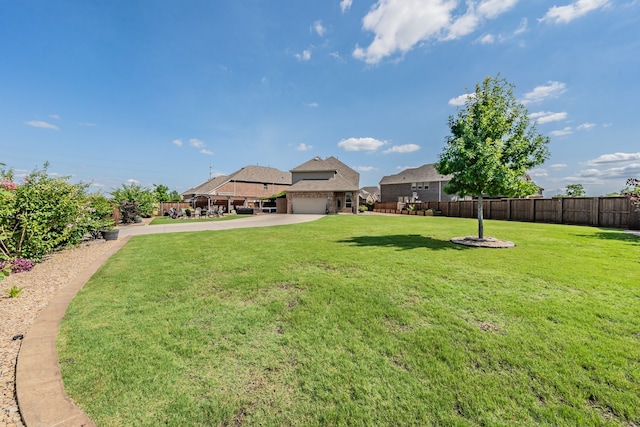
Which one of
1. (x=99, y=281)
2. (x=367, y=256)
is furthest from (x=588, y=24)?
(x=99, y=281)

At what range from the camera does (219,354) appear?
111 inches

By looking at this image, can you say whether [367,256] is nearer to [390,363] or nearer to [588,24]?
[390,363]

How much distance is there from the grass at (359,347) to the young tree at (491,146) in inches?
147

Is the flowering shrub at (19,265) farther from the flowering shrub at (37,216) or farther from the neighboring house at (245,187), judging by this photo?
the neighboring house at (245,187)

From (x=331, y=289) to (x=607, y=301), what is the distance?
417 centimetres

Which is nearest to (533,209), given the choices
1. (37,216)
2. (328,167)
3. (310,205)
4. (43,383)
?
(310,205)

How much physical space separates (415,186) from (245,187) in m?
27.3

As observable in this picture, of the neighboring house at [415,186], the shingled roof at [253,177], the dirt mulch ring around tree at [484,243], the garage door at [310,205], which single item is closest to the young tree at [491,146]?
the dirt mulch ring around tree at [484,243]

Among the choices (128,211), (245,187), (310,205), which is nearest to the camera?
(128,211)

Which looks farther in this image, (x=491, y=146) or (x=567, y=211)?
(x=567, y=211)

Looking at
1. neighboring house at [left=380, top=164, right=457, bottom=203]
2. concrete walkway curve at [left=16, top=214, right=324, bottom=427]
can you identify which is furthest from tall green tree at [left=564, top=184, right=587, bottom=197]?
concrete walkway curve at [left=16, top=214, right=324, bottom=427]

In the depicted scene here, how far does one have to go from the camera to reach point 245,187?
1634 inches

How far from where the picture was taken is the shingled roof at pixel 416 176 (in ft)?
128

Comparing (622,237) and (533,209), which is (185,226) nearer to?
(622,237)
